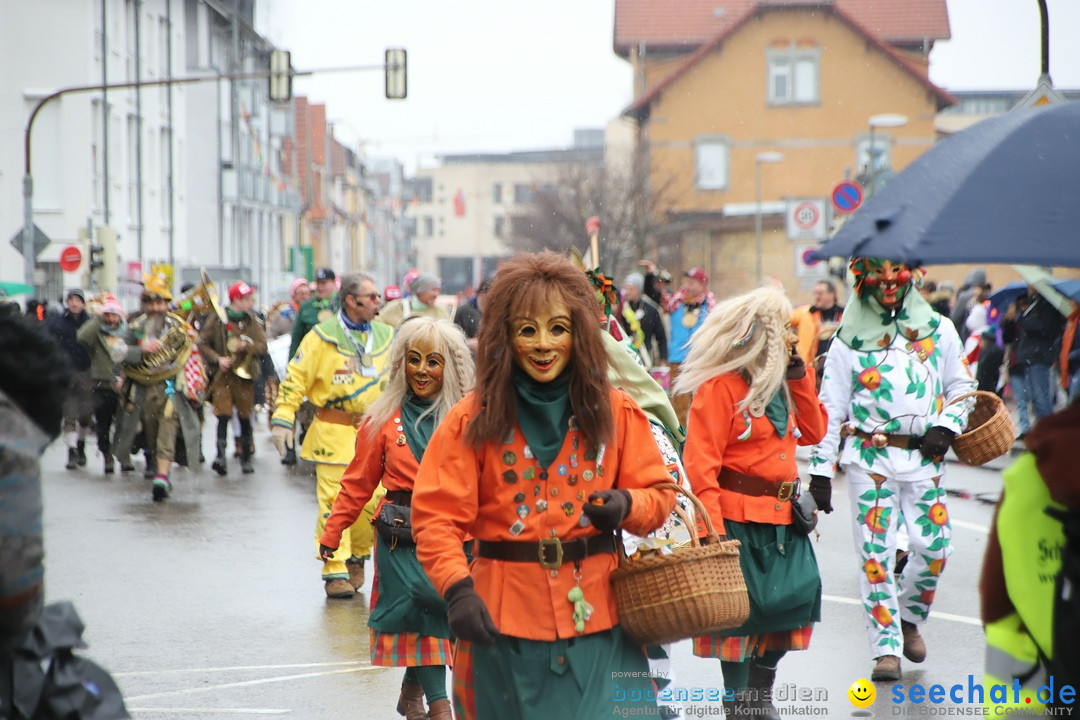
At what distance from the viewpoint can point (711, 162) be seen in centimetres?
5609

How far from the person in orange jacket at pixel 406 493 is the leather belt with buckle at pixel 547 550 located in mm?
2027

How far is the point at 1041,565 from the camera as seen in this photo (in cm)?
325

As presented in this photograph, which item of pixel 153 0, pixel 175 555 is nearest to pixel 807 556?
pixel 175 555

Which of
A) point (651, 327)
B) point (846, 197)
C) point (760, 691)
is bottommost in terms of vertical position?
point (760, 691)

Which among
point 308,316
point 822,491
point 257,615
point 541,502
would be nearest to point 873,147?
point 308,316

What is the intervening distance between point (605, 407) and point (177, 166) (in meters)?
45.1

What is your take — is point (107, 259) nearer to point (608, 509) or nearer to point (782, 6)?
point (608, 509)

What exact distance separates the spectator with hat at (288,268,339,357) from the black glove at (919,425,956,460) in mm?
5888

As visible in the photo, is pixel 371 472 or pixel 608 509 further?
pixel 371 472

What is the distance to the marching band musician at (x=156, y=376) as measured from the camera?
49.4ft

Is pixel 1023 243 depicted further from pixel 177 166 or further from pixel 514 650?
pixel 177 166

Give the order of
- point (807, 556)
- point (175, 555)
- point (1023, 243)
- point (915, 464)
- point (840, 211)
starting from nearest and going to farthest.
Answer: point (1023, 243)
point (807, 556)
point (915, 464)
point (175, 555)
point (840, 211)

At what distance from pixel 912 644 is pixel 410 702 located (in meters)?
2.52

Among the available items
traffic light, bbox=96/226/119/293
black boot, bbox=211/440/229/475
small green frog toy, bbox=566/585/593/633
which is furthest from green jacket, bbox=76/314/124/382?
small green frog toy, bbox=566/585/593/633
